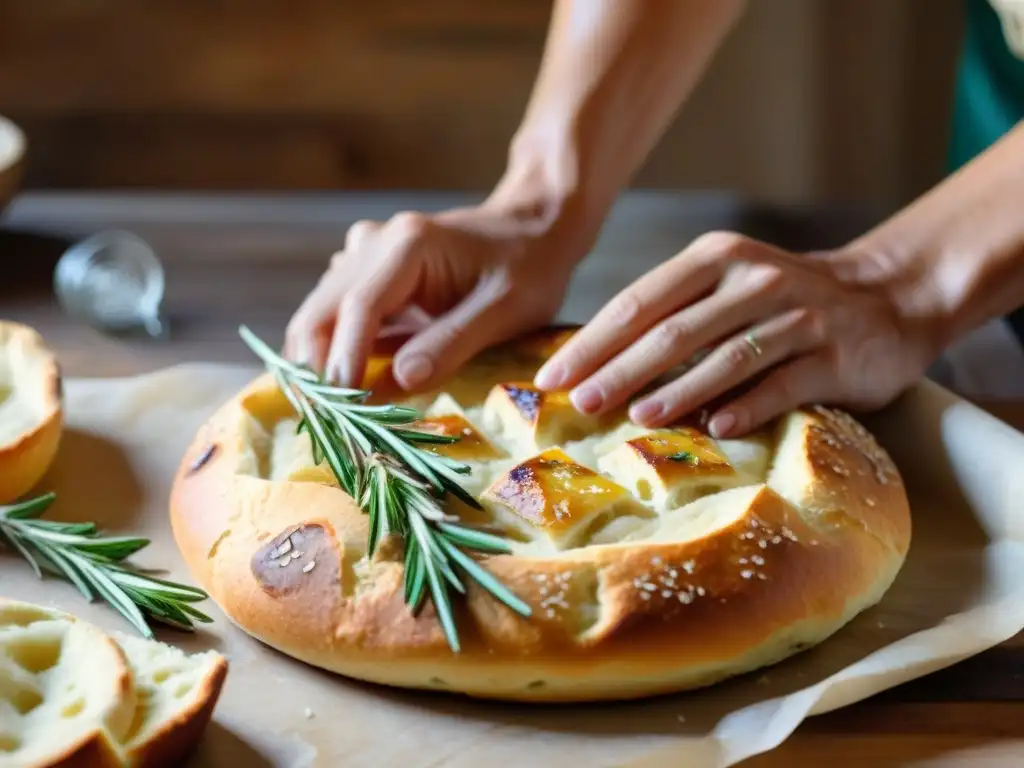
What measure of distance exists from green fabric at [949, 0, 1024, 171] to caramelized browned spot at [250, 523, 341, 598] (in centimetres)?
152

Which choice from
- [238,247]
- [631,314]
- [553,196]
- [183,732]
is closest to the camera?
[183,732]

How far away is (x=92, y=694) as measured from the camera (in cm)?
99

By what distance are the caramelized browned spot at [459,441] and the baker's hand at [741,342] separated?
12 cm

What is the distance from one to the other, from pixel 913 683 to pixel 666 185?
276cm

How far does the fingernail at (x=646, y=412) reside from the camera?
1.35 metres

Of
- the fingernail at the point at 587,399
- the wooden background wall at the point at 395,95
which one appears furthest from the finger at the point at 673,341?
the wooden background wall at the point at 395,95

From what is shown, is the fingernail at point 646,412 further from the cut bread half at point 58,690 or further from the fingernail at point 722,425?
the cut bread half at point 58,690

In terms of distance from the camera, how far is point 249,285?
2168mm

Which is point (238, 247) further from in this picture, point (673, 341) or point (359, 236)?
point (673, 341)

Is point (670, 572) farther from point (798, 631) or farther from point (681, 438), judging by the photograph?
point (681, 438)

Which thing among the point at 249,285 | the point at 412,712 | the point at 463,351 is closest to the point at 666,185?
the point at 249,285

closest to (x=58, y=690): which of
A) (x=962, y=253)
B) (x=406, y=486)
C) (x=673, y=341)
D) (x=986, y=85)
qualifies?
(x=406, y=486)

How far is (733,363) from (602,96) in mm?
704

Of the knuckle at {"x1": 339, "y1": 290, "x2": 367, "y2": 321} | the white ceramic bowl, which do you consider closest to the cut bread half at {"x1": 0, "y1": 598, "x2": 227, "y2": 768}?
the knuckle at {"x1": 339, "y1": 290, "x2": 367, "y2": 321}
